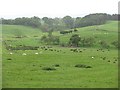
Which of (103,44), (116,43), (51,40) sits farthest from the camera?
(51,40)

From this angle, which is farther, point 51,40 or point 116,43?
point 51,40

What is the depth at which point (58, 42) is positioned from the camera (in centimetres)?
16212

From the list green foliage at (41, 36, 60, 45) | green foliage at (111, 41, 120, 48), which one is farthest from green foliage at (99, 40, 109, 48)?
green foliage at (41, 36, 60, 45)

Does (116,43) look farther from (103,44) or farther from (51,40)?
(51,40)

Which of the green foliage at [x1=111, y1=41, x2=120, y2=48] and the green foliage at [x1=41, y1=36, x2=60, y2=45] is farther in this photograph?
the green foliage at [x1=41, y1=36, x2=60, y2=45]

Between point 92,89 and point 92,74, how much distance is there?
1289cm

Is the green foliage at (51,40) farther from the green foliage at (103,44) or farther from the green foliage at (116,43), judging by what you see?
the green foliage at (116,43)

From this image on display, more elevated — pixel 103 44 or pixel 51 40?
pixel 51 40

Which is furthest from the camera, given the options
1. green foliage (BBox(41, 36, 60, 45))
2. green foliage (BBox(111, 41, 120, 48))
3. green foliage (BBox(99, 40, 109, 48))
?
green foliage (BBox(41, 36, 60, 45))

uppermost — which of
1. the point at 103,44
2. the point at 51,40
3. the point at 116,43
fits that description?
the point at 51,40

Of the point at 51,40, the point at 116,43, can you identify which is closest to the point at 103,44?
the point at 116,43

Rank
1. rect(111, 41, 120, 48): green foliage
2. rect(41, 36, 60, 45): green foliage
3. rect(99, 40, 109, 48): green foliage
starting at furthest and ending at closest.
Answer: rect(41, 36, 60, 45): green foliage < rect(99, 40, 109, 48): green foliage < rect(111, 41, 120, 48): green foliage

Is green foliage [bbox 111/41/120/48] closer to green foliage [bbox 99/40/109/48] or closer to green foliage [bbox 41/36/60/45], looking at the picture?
green foliage [bbox 99/40/109/48]

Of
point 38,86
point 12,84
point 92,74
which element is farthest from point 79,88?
point 92,74
